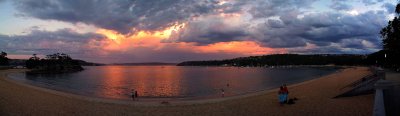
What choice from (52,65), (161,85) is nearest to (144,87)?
(161,85)

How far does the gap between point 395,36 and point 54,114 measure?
82.0ft

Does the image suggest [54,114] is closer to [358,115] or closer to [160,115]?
[160,115]

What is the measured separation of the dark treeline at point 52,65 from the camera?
5723 inches

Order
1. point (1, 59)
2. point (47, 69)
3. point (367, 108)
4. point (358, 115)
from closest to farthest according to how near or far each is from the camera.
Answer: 1. point (358, 115)
2. point (367, 108)
3. point (47, 69)
4. point (1, 59)

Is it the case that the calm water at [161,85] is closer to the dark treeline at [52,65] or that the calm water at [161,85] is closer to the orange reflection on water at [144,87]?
the orange reflection on water at [144,87]

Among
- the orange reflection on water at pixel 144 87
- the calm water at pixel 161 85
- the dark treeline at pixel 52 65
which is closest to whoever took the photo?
the orange reflection on water at pixel 144 87

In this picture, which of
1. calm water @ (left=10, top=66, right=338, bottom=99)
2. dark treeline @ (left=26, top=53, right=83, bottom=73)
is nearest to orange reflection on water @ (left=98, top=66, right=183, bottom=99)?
calm water @ (left=10, top=66, right=338, bottom=99)

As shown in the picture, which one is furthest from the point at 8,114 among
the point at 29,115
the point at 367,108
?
the point at 367,108

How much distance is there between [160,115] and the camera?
59.0ft

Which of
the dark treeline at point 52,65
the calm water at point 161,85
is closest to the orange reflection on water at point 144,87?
the calm water at point 161,85

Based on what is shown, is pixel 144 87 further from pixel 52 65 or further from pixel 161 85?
pixel 52 65

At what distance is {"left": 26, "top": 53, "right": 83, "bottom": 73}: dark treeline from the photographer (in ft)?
477

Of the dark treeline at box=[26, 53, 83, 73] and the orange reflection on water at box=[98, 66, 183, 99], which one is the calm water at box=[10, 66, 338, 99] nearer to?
the orange reflection on water at box=[98, 66, 183, 99]

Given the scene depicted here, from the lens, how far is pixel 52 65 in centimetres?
15662
